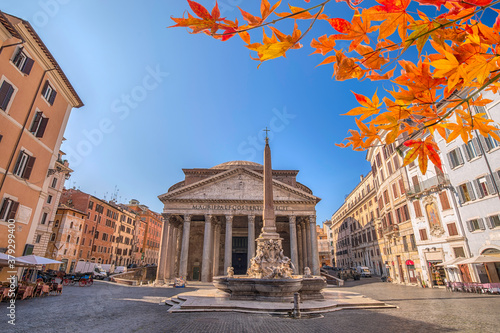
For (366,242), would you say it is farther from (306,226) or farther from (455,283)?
(455,283)

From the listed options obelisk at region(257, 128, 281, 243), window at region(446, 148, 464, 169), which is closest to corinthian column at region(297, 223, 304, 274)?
window at region(446, 148, 464, 169)

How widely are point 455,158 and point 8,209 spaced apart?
89.5ft

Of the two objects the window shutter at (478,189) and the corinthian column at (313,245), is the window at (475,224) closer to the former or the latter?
the window shutter at (478,189)

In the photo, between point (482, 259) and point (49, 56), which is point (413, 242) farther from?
point (49, 56)

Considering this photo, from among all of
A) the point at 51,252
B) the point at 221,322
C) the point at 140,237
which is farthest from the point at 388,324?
the point at 140,237

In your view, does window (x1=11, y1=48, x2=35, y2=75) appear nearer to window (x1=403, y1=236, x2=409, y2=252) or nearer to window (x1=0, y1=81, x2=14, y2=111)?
window (x1=0, y1=81, x2=14, y2=111)

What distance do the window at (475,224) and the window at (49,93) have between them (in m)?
27.3

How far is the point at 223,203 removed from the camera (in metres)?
28.8

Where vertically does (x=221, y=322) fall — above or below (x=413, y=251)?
below

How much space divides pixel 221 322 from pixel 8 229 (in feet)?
37.6

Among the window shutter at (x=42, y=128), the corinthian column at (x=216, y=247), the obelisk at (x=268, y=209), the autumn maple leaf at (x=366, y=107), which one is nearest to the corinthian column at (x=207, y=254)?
the corinthian column at (x=216, y=247)

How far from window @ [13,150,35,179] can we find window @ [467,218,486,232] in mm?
26690

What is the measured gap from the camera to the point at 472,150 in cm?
1753

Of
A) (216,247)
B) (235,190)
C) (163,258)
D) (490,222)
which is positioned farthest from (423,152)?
(216,247)
